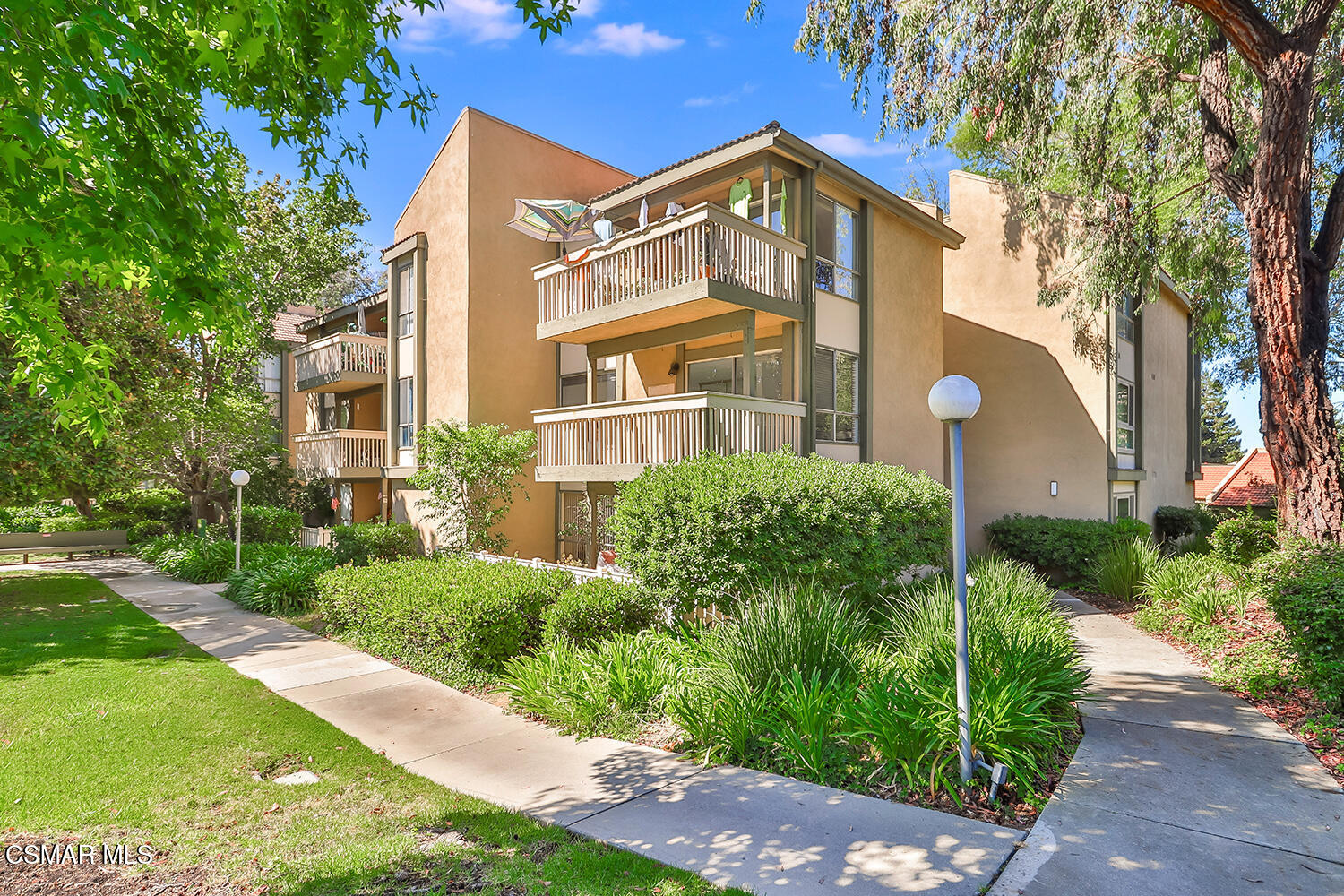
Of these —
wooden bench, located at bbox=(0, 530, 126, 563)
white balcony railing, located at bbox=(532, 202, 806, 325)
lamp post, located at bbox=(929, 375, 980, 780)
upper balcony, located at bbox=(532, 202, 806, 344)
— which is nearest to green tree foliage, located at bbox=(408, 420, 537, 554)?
upper balcony, located at bbox=(532, 202, 806, 344)

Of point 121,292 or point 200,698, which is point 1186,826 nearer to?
point 200,698

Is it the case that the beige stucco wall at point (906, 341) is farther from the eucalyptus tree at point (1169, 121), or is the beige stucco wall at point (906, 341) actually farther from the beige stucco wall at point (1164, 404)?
the beige stucco wall at point (1164, 404)

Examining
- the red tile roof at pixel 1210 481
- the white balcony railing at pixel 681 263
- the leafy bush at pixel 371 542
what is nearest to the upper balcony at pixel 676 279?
the white balcony railing at pixel 681 263

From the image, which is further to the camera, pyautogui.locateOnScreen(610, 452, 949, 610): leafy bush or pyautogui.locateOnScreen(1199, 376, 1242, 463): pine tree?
pyautogui.locateOnScreen(1199, 376, 1242, 463): pine tree

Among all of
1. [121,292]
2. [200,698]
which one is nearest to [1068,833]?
[200,698]

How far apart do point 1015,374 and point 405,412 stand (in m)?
15.1

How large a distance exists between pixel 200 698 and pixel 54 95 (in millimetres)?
5711

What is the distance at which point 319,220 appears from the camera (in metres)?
21.3

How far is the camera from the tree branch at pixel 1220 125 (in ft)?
32.8

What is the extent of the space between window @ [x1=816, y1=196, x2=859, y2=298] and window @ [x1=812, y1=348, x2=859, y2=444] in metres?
1.27

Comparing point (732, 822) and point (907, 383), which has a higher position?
point (907, 383)

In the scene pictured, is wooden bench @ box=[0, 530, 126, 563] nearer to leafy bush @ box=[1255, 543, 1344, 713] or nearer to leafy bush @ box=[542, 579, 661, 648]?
leafy bush @ box=[542, 579, 661, 648]

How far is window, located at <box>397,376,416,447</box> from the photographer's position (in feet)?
60.0

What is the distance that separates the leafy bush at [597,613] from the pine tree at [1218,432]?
59928 millimetres
